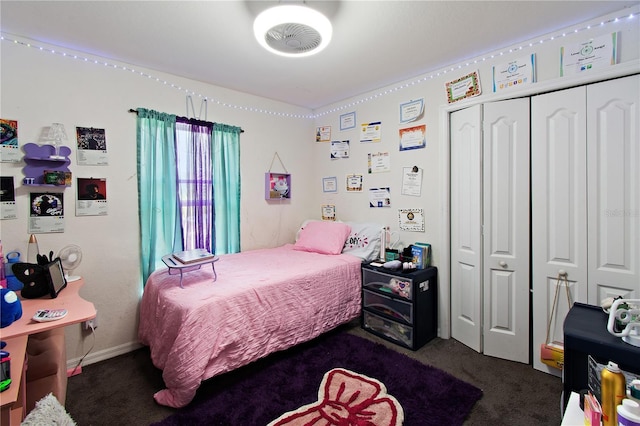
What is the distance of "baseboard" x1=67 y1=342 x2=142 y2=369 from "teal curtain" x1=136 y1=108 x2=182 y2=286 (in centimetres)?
55

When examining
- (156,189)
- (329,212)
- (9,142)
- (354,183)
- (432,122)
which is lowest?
(329,212)

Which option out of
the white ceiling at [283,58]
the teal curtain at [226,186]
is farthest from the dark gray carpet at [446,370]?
the white ceiling at [283,58]

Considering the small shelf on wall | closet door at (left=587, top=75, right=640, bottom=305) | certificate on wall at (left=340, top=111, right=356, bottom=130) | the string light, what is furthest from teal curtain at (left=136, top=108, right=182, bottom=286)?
closet door at (left=587, top=75, right=640, bottom=305)

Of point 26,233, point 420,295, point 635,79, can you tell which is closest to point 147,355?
point 26,233

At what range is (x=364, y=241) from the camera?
3.11m

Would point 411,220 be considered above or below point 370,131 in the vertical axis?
below

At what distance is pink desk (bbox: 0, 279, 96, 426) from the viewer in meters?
1.03

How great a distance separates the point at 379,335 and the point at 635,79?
2560 millimetres

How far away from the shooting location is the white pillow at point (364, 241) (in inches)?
119

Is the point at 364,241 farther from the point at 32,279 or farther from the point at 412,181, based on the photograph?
the point at 32,279

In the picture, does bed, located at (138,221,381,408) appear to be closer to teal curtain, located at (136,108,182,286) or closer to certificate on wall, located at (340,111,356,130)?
teal curtain, located at (136,108,182,286)

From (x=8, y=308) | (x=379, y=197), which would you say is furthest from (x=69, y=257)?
(x=379, y=197)

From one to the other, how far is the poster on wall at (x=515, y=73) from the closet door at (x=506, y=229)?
0.13 metres

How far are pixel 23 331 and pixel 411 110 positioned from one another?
3054 mm
